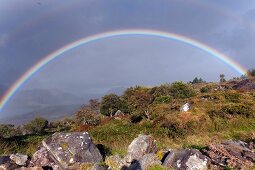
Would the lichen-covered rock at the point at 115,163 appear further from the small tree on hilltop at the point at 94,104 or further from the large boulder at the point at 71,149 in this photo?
the small tree on hilltop at the point at 94,104

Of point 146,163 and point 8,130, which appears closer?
point 146,163

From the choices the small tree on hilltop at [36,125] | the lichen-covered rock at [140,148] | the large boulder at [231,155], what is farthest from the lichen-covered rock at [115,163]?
the small tree on hilltop at [36,125]

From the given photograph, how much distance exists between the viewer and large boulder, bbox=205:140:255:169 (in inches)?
588

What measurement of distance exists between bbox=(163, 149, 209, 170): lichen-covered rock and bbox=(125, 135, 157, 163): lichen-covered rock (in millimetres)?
2568

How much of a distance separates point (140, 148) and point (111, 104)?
69843mm

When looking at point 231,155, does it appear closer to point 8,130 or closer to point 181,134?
point 181,134

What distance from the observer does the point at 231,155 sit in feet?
52.5

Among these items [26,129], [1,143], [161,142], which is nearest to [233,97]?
[161,142]

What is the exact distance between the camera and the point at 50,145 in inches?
821

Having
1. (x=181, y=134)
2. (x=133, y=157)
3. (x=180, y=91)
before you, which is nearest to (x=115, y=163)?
(x=133, y=157)

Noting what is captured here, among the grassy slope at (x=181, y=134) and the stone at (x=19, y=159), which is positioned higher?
the grassy slope at (x=181, y=134)

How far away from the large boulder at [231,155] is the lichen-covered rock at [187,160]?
24.8 inches

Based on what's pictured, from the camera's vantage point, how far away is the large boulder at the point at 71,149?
19953 millimetres

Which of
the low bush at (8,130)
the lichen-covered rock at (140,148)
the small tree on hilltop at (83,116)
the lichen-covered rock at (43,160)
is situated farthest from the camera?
the low bush at (8,130)
